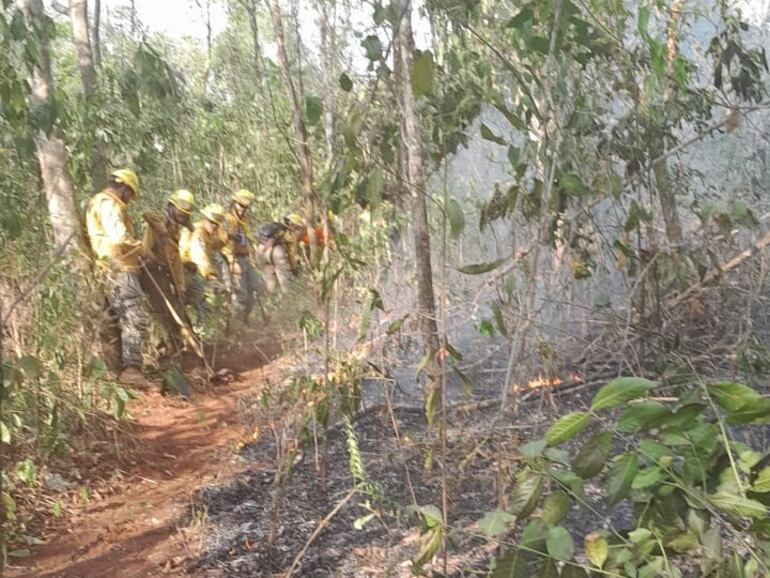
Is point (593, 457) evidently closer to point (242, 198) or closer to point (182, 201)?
point (182, 201)

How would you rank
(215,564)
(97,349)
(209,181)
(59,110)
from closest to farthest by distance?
(59,110), (215,564), (97,349), (209,181)

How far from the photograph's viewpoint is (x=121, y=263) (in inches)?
263

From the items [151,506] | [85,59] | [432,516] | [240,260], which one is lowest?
[151,506]

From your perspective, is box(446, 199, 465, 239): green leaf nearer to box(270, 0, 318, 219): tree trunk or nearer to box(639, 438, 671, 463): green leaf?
box(639, 438, 671, 463): green leaf

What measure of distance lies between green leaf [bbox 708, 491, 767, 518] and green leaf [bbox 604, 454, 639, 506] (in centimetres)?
14

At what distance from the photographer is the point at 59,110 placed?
321 centimetres

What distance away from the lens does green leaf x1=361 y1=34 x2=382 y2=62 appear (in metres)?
2.30

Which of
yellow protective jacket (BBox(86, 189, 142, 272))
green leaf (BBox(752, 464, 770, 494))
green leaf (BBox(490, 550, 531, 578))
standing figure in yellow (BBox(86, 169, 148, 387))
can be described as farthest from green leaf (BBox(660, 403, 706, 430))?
yellow protective jacket (BBox(86, 189, 142, 272))

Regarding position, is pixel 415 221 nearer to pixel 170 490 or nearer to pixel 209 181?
pixel 170 490

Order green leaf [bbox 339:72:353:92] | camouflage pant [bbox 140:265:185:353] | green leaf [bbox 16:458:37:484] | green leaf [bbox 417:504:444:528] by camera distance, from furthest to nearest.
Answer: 1. camouflage pant [bbox 140:265:185:353]
2. green leaf [bbox 16:458:37:484]
3. green leaf [bbox 339:72:353:92]
4. green leaf [bbox 417:504:444:528]

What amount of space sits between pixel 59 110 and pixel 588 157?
8.35ft

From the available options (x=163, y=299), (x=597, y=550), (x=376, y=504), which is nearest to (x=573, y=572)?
(x=597, y=550)

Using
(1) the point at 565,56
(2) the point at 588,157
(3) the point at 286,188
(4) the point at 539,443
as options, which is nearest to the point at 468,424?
(2) the point at 588,157

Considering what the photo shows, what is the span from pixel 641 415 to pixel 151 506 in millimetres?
3882
